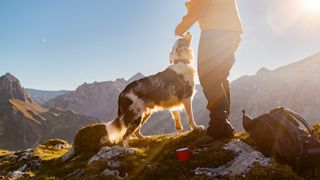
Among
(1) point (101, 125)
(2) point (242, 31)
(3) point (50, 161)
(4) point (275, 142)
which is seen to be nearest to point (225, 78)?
(2) point (242, 31)

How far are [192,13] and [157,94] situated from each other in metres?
4.11

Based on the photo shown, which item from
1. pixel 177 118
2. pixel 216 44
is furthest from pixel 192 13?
pixel 177 118

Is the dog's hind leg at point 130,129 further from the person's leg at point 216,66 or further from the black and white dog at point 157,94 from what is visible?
the person's leg at point 216,66

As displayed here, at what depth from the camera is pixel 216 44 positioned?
427 inches

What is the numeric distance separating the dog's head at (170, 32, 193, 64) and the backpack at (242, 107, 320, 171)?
16.3 feet

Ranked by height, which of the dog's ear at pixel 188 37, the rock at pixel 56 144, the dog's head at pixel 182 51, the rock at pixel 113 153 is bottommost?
the rock at pixel 56 144

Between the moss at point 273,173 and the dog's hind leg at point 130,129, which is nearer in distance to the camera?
the moss at point 273,173

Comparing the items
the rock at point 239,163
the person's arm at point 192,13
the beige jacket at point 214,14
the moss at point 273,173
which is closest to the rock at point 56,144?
the person's arm at point 192,13

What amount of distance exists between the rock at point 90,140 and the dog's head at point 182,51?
22.2ft

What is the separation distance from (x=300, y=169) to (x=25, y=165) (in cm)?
1590

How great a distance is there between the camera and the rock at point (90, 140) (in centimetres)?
1819

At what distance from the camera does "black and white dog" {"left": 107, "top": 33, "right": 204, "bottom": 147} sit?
44.8 feet

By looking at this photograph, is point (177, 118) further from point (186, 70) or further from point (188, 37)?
point (188, 37)

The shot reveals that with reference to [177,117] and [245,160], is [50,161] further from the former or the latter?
[245,160]
